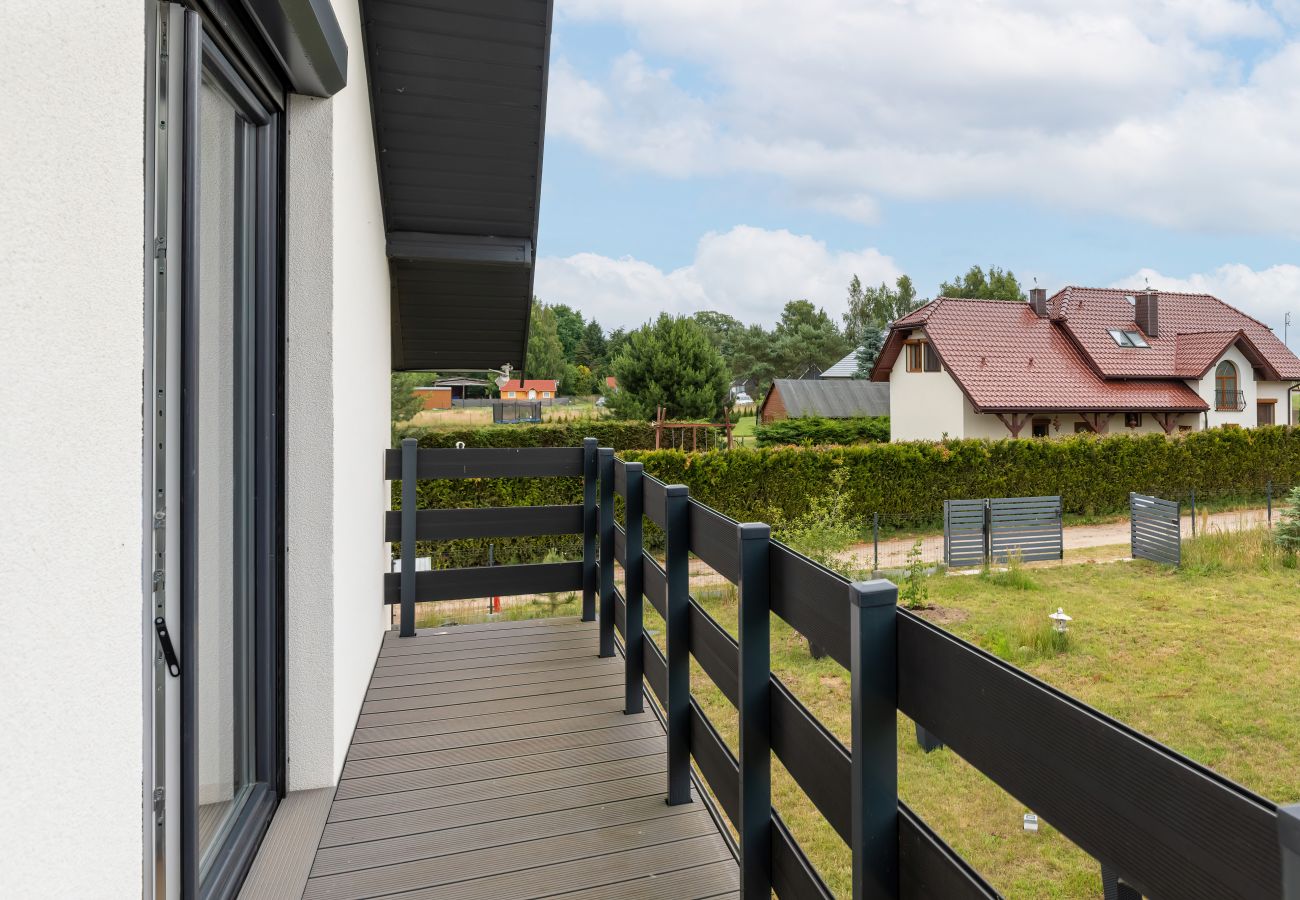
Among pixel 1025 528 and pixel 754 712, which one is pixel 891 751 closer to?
pixel 754 712

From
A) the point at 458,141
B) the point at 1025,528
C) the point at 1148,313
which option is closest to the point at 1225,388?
the point at 1148,313

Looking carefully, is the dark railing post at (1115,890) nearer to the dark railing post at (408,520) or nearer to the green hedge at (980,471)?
the dark railing post at (408,520)

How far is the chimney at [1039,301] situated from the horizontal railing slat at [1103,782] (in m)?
22.6

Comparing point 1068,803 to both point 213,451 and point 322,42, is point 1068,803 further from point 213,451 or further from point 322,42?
point 322,42

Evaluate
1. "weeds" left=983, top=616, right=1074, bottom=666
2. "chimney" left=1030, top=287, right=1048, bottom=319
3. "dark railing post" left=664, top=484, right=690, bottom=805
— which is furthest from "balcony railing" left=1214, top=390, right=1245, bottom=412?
"dark railing post" left=664, top=484, right=690, bottom=805

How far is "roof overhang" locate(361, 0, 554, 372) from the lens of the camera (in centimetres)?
296

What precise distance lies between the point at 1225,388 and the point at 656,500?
2399cm

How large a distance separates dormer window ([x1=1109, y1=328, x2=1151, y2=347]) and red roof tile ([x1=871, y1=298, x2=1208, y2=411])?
3.82 feet

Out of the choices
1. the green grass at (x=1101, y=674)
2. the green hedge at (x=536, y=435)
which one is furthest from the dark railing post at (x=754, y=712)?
the green hedge at (x=536, y=435)

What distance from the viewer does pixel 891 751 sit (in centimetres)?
111

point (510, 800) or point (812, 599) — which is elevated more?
point (812, 599)

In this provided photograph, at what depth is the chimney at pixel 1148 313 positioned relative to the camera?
2105cm

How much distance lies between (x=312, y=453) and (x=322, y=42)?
110 centimetres

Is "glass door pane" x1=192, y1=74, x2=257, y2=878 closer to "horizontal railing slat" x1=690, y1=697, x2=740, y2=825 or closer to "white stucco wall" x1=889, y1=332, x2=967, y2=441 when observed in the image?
"horizontal railing slat" x1=690, y1=697, x2=740, y2=825
